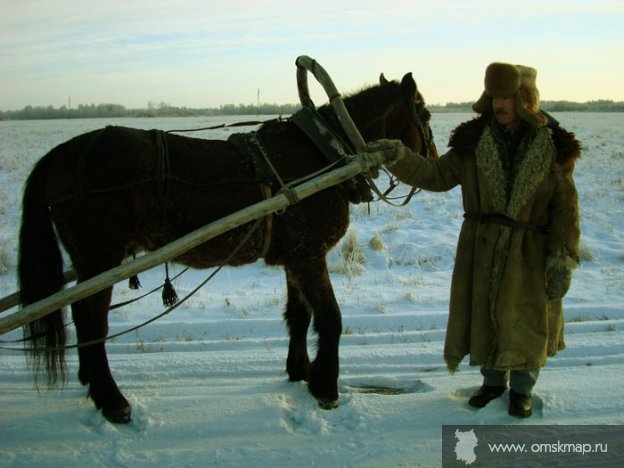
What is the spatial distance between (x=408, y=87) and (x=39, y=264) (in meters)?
2.66

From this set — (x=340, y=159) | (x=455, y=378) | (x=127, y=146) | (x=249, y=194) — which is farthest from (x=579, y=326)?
(x=127, y=146)

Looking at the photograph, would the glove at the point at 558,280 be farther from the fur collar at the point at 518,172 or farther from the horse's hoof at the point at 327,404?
the horse's hoof at the point at 327,404

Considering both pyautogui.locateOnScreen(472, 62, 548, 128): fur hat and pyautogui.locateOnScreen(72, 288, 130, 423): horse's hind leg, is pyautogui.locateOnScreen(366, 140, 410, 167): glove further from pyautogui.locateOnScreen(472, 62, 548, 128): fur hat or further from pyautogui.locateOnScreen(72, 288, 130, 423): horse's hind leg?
pyautogui.locateOnScreen(72, 288, 130, 423): horse's hind leg

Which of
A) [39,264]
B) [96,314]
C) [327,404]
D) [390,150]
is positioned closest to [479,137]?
[390,150]

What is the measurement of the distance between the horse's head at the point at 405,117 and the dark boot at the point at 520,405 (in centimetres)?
177

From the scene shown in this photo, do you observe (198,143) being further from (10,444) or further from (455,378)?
(455,378)

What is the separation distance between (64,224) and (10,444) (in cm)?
126

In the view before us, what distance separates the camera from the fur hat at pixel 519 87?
10.7 ft

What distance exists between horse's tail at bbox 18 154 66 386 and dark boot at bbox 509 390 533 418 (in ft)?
9.01

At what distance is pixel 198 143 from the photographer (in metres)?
3.76

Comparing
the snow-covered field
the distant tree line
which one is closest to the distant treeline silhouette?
the distant tree line

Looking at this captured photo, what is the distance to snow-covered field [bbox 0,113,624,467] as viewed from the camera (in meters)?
3.24

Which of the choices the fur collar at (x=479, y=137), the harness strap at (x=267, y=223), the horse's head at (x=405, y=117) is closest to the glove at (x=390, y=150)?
the fur collar at (x=479, y=137)

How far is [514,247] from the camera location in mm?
3436
